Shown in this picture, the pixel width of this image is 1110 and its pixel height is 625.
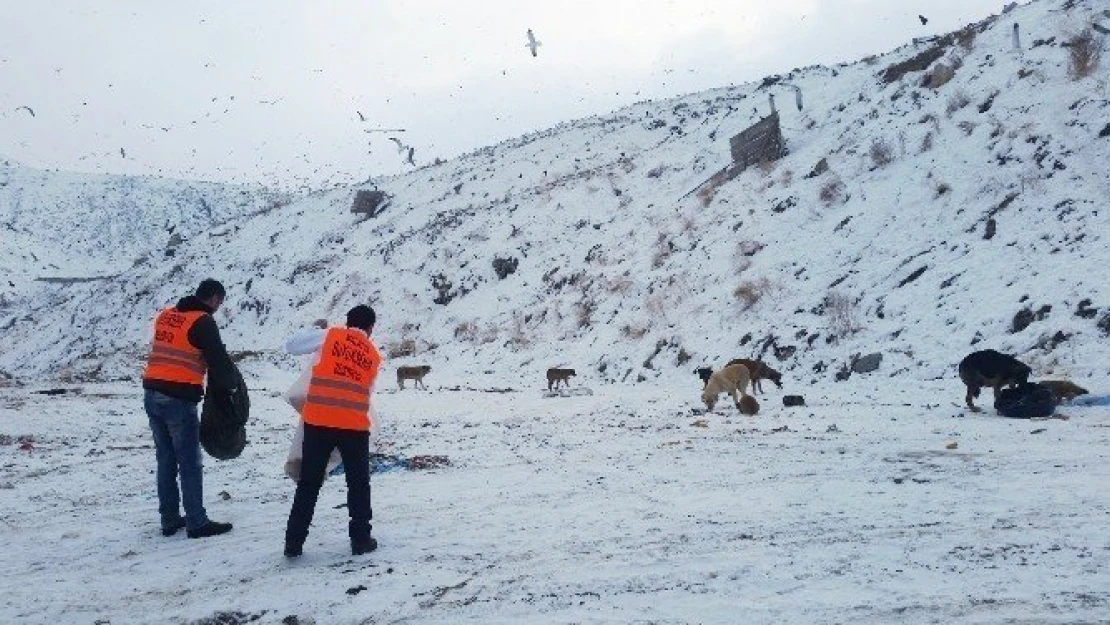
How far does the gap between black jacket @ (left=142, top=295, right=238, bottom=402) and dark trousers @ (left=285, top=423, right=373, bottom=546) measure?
1096mm

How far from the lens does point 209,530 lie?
575 centimetres

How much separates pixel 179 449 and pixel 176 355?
715 millimetres

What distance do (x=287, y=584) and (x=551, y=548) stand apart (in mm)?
1655

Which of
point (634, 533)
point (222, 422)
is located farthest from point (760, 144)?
point (222, 422)

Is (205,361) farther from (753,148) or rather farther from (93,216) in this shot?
(93,216)

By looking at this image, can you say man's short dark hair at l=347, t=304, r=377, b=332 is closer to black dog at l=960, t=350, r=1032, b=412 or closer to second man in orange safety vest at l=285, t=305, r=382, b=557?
second man in orange safety vest at l=285, t=305, r=382, b=557

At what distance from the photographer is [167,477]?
5848mm

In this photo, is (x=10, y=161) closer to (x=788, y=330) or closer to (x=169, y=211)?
(x=169, y=211)

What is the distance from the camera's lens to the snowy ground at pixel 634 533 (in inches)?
153

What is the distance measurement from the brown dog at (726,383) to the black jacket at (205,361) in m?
8.52

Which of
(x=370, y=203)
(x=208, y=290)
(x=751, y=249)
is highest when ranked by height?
(x=370, y=203)

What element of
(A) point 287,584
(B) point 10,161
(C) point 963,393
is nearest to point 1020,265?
(C) point 963,393

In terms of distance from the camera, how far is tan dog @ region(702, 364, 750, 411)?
12539 mm

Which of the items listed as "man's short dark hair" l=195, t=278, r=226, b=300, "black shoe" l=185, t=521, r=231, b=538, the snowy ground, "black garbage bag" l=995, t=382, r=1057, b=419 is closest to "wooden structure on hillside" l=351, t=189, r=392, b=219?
the snowy ground
